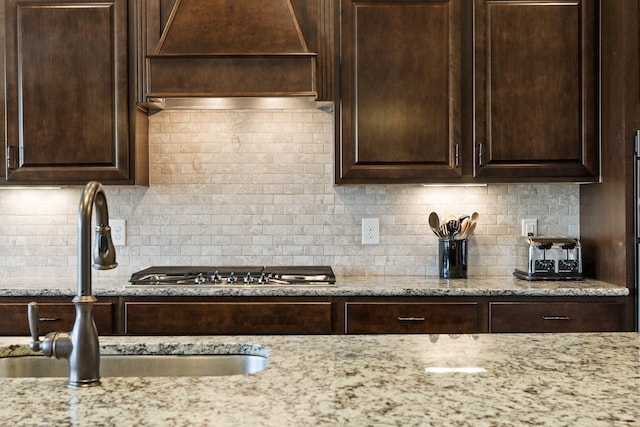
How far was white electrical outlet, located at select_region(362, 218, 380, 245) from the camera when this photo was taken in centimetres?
344

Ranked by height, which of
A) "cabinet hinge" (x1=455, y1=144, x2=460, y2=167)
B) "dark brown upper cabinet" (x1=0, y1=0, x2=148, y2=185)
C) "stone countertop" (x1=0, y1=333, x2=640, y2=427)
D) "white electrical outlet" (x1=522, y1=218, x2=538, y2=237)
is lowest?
"stone countertop" (x1=0, y1=333, x2=640, y2=427)

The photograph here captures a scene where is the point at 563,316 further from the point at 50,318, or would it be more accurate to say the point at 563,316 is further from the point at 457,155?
the point at 50,318

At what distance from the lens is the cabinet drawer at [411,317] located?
2.86 metres

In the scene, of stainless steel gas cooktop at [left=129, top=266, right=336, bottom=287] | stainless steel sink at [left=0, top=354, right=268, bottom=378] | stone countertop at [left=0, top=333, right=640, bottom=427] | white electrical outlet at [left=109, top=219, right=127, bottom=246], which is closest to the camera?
stone countertop at [left=0, top=333, right=640, bottom=427]

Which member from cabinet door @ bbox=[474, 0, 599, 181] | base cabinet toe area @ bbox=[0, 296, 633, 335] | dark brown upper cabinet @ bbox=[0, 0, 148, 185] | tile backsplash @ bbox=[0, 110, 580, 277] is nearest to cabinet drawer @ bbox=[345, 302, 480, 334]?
base cabinet toe area @ bbox=[0, 296, 633, 335]

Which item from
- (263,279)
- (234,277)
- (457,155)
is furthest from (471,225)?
(234,277)

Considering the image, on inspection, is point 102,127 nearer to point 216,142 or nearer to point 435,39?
point 216,142

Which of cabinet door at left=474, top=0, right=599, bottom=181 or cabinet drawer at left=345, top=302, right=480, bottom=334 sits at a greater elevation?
cabinet door at left=474, top=0, right=599, bottom=181

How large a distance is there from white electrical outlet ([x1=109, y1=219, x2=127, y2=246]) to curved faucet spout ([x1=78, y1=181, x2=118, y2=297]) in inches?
87.5

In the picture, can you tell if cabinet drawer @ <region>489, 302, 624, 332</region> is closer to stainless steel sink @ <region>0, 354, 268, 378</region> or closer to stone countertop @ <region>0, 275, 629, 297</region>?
stone countertop @ <region>0, 275, 629, 297</region>

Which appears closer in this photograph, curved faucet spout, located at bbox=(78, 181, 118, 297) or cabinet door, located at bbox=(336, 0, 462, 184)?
curved faucet spout, located at bbox=(78, 181, 118, 297)

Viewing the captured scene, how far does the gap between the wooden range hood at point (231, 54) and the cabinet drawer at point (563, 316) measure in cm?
130

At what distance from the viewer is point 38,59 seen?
3076 millimetres

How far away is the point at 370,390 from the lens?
46.1 inches
